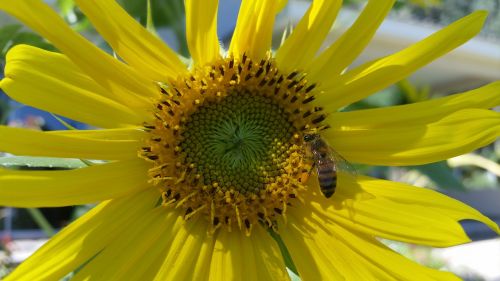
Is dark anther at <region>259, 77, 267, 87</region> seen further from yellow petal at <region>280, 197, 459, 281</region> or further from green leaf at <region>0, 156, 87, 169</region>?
green leaf at <region>0, 156, 87, 169</region>

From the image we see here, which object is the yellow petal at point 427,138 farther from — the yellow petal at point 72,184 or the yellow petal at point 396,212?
the yellow petal at point 72,184

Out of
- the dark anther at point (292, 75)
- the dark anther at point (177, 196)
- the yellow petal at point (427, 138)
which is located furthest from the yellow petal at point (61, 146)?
the yellow petal at point (427, 138)

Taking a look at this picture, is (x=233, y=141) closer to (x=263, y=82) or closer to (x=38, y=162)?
(x=263, y=82)

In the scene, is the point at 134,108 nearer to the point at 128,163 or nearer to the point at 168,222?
the point at 128,163

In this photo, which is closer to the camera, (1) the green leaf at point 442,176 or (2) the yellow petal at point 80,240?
(2) the yellow petal at point 80,240

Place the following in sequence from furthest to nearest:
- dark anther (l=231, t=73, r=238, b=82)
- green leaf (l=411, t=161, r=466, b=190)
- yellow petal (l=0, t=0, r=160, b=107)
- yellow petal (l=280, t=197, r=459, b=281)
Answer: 1. green leaf (l=411, t=161, r=466, b=190)
2. dark anther (l=231, t=73, r=238, b=82)
3. yellow petal (l=280, t=197, r=459, b=281)
4. yellow petal (l=0, t=0, r=160, b=107)

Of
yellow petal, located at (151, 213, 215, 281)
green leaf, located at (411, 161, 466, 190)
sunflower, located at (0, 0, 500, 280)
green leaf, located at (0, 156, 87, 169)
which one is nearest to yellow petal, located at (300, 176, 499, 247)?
sunflower, located at (0, 0, 500, 280)
